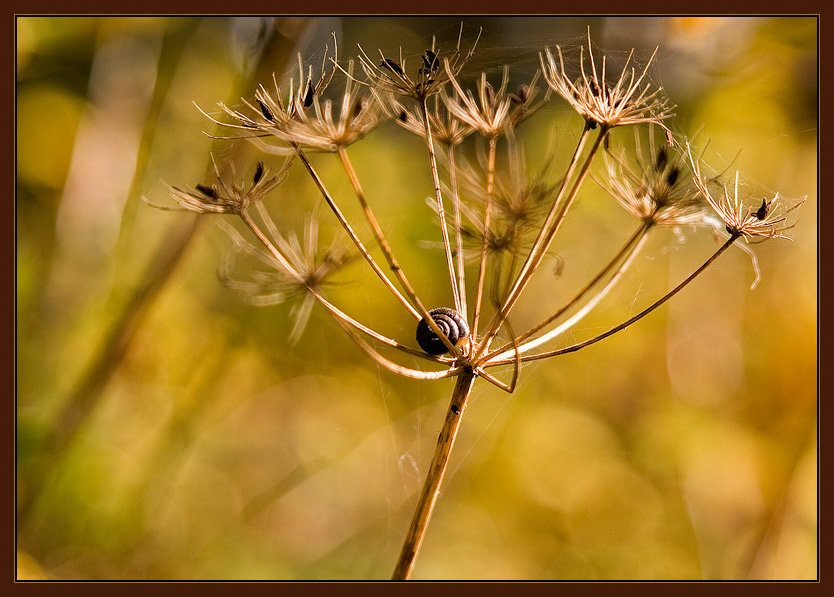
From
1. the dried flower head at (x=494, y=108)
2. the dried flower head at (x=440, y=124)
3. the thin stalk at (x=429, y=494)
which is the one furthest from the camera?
the dried flower head at (x=440, y=124)

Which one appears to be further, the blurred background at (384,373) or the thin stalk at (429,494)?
the blurred background at (384,373)

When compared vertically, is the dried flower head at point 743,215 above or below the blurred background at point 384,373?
above

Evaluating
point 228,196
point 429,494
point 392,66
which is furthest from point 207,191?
point 429,494

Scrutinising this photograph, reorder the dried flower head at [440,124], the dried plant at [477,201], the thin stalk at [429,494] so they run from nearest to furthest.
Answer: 1. the thin stalk at [429,494]
2. the dried plant at [477,201]
3. the dried flower head at [440,124]

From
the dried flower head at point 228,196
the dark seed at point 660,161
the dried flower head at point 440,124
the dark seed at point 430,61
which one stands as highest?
the dark seed at point 430,61

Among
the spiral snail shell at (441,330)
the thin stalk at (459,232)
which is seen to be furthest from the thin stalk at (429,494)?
the thin stalk at (459,232)

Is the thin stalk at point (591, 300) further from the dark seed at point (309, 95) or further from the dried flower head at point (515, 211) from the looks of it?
the dark seed at point (309, 95)

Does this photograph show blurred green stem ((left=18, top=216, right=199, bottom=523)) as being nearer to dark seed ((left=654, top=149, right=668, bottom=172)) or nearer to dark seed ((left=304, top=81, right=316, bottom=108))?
dark seed ((left=304, top=81, right=316, bottom=108))
